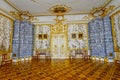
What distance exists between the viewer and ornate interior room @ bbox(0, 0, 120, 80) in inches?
246

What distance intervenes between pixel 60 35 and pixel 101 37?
3.96 metres

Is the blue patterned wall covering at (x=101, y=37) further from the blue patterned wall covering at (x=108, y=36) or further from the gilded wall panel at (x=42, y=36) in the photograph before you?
the gilded wall panel at (x=42, y=36)

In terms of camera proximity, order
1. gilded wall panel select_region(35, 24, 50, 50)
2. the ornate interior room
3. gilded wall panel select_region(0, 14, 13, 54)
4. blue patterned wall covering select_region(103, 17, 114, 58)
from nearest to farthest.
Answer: the ornate interior room, gilded wall panel select_region(0, 14, 13, 54), blue patterned wall covering select_region(103, 17, 114, 58), gilded wall panel select_region(35, 24, 50, 50)

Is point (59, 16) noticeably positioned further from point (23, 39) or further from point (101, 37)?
point (101, 37)

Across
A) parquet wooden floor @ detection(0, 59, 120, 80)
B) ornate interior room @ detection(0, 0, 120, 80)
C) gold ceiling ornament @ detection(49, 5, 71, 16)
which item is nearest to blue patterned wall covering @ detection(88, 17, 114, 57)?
ornate interior room @ detection(0, 0, 120, 80)

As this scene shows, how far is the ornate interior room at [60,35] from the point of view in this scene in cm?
625

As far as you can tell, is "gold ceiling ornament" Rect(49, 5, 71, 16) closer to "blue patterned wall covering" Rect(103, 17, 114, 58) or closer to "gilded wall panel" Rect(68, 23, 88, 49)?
"gilded wall panel" Rect(68, 23, 88, 49)

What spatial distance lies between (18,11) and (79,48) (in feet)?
19.9

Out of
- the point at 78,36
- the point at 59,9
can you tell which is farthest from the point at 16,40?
the point at 78,36

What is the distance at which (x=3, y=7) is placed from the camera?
627cm

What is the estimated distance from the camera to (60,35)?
400 inches

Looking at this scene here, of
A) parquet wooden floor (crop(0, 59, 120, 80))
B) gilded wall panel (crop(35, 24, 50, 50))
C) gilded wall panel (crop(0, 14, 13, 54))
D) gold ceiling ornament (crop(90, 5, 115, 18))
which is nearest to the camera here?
parquet wooden floor (crop(0, 59, 120, 80))

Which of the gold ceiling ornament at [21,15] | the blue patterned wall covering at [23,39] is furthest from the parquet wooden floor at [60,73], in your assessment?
the gold ceiling ornament at [21,15]

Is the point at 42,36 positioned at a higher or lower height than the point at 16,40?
higher
